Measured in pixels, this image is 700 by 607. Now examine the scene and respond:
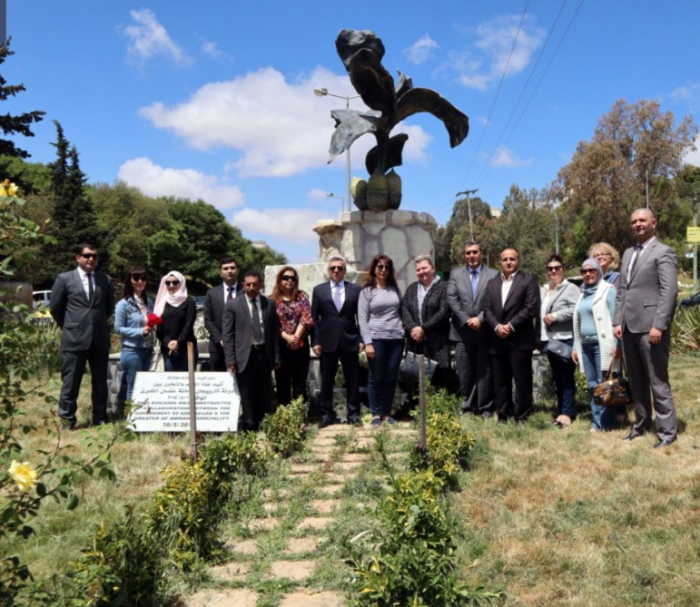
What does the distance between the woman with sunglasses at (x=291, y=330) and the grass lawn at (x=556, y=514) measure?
1145mm

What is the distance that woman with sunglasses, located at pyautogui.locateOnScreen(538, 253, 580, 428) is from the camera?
5.57 metres

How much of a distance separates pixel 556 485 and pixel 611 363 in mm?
1643

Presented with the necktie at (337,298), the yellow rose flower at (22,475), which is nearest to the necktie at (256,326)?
the necktie at (337,298)

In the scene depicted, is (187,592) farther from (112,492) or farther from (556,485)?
(556,485)

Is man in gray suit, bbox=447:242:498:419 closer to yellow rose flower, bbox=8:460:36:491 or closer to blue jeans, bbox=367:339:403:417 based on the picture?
blue jeans, bbox=367:339:403:417

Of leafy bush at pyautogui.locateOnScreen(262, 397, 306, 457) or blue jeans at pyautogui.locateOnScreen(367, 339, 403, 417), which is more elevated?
blue jeans at pyautogui.locateOnScreen(367, 339, 403, 417)

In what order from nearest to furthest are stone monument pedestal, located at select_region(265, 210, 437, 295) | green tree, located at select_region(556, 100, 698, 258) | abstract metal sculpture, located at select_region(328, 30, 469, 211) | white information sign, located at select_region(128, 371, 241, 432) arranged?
1. white information sign, located at select_region(128, 371, 241, 432)
2. abstract metal sculpture, located at select_region(328, 30, 469, 211)
3. stone monument pedestal, located at select_region(265, 210, 437, 295)
4. green tree, located at select_region(556, 100, 698, 258)

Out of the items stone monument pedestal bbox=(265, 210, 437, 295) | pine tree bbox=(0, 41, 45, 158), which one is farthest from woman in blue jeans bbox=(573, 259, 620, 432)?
→ pine tree bbox=(0, 41, 45, 158)

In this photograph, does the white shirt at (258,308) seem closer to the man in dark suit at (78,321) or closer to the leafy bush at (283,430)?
the leafy bush at (283,430)

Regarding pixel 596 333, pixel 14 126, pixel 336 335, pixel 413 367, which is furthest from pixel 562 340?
pixel 14 126

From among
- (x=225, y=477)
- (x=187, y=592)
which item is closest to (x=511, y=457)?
(x=225, y=477)

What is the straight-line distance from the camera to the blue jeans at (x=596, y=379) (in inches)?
208

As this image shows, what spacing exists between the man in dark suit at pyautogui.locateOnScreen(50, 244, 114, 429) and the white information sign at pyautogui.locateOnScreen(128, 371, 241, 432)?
0.65 m


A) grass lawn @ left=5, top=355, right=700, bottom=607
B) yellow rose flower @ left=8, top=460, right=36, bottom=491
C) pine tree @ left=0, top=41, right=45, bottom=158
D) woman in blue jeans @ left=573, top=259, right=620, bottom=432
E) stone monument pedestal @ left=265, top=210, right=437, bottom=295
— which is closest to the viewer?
yellow rose flower @ left=8, top=460, right=36, bottom=491
